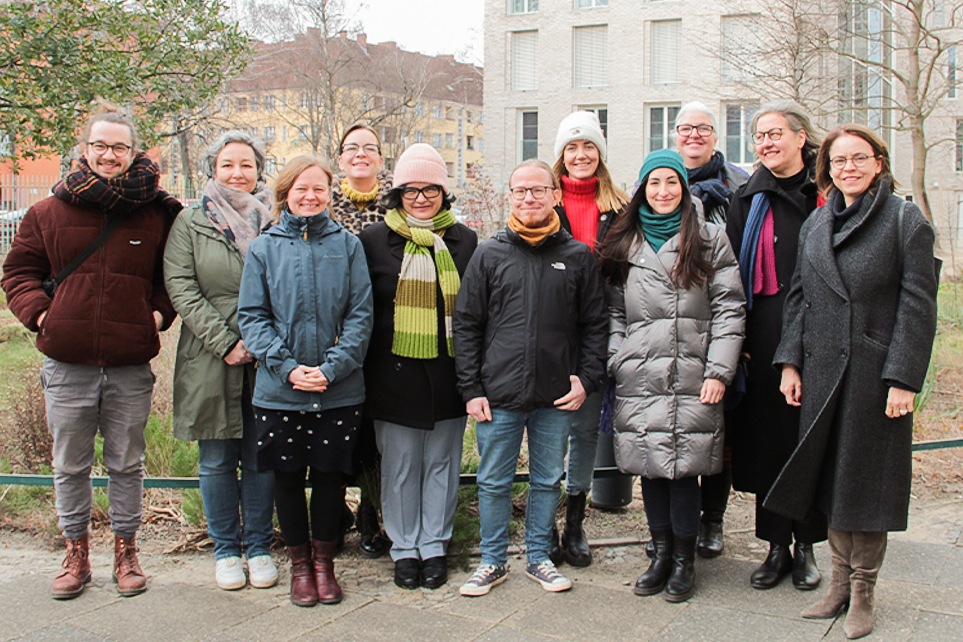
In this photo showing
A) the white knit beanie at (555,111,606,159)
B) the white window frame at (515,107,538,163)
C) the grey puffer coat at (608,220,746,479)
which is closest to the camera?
the grey puffer coat at (608,220,746,479)

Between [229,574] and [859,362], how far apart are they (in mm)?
3080

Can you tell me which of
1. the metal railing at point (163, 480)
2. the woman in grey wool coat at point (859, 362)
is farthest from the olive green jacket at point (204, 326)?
the woman in grey wool coat at point (859, 362)

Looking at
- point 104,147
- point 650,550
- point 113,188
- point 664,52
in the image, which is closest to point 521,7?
point 664,52

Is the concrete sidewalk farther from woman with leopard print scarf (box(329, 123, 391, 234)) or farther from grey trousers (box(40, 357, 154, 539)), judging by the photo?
woman with leopard print scarf (box(329, 123, 391, 234))

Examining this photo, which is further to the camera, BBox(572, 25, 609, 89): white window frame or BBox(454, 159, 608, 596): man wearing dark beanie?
BBox(572, 25, 609, 89): white window frame

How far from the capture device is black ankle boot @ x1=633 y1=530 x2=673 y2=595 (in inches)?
158

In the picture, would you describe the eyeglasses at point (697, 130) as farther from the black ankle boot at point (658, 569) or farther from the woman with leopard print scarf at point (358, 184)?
the black ankle boot at point (658, 569)

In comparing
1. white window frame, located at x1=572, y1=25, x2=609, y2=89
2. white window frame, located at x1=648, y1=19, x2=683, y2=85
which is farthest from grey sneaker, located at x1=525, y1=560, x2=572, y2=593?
white window frame, located at x1=572, y1=25, x2=609, y2=89

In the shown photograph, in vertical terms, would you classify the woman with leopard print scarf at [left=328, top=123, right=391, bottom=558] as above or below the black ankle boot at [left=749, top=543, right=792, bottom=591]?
above

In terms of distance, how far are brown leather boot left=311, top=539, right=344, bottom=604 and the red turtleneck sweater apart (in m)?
2.06

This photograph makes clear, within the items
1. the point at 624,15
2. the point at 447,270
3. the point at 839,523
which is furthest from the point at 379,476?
the point at 624,15

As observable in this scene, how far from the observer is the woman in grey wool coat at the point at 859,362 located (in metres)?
3.47

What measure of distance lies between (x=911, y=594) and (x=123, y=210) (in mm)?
4143

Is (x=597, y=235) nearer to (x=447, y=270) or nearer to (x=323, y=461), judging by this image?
(x=447, y=270)
